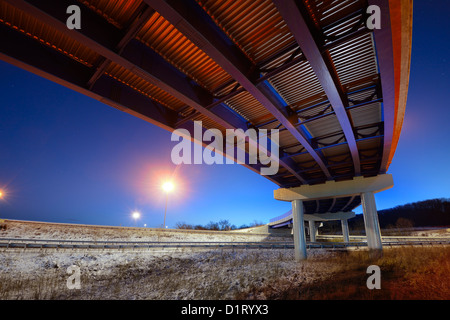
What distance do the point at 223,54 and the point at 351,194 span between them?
1641cm

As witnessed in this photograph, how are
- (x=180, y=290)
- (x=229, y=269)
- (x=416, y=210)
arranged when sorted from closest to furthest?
(x=180, y=290)
(x=229, y=269)
(x=416, y=210)

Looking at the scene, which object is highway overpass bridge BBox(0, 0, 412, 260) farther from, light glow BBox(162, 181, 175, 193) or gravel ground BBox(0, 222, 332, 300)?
light glow BBox(162, 181, 175, 193)

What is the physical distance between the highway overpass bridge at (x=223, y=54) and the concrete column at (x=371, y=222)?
26.1 ft

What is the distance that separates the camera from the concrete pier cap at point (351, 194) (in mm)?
15359

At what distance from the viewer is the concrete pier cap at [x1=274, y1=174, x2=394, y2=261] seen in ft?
50.4

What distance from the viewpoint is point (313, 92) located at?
7934mm

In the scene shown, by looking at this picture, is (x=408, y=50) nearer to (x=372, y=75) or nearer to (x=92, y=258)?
(x=372, y=75)

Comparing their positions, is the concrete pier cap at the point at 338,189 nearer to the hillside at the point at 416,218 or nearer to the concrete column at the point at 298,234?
the concrete column at the point at 298,234

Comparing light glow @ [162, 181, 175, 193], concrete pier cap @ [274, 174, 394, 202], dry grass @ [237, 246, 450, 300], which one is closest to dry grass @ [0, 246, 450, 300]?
dry grass @ [237, 246, 450, 300]

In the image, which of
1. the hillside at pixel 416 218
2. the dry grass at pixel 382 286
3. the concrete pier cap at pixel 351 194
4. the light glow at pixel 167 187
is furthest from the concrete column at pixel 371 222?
the hillside at pixel 416 218
